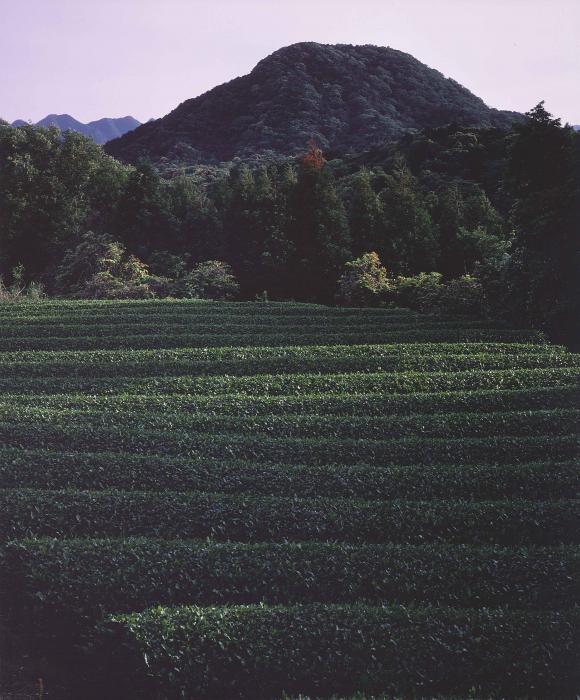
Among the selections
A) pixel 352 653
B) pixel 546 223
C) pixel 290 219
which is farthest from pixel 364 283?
pixel 352 653

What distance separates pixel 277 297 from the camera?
2977cm

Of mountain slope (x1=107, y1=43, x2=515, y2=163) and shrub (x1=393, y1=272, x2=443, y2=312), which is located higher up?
mountain slope (x1=107, y1=43, x2=515, y2=163)

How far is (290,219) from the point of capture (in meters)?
29.4

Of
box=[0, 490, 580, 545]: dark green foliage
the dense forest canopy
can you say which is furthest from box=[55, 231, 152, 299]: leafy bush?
box=[0, 490, 580, 545]: dark green foliage

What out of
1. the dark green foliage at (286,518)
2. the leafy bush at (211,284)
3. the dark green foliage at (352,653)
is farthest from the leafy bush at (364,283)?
the dark green foliage at (352,653)

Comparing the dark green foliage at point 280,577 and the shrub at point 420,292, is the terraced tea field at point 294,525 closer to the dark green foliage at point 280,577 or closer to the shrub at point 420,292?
the dark green foliage at point 280,577

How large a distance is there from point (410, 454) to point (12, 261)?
31283 mm

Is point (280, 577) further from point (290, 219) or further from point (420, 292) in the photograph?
point (290, 219)

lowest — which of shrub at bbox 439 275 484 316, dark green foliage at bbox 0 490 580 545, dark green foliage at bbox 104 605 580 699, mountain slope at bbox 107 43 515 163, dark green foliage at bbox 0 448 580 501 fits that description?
dark green foliage at bbox 104 605 580 699

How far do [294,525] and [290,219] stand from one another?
73.8ft

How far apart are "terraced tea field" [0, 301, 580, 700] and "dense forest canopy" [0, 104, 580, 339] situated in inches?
257

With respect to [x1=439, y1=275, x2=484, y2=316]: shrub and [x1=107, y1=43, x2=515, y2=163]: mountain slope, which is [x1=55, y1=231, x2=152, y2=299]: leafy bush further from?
[x1=107, y1=43, x2=515, y2=163]: mountain slope

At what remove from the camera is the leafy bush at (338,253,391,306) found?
25.4m

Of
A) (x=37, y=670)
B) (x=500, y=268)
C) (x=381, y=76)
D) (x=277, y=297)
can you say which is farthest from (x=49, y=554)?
(x=381, y=76)
